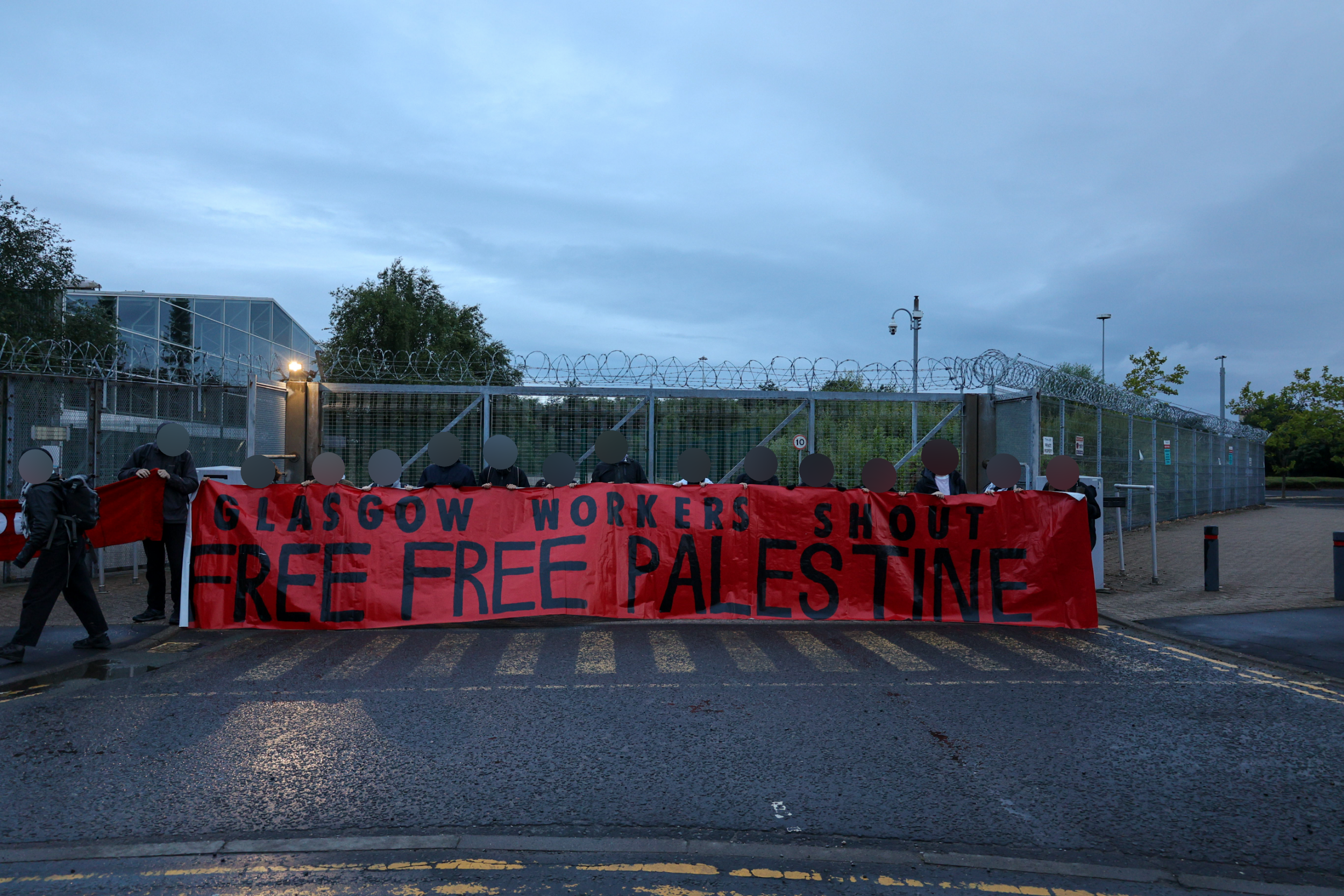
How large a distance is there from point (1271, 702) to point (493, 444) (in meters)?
7.39

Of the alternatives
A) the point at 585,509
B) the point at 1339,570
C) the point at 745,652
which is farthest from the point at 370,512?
the point at 1339,570

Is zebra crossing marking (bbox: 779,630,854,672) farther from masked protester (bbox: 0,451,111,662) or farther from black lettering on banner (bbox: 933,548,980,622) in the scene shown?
masked protester (bbox: 0,451,111,662)

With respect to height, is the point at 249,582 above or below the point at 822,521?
below

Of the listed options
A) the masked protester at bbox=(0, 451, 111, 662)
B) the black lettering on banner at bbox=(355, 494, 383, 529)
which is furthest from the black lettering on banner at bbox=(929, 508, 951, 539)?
the masked protester at bbox=(0, 451, 111, 662)

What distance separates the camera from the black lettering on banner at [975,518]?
902 centimetres

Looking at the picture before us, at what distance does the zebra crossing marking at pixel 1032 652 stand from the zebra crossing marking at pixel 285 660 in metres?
6.03

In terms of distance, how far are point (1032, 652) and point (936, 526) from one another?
1776mm

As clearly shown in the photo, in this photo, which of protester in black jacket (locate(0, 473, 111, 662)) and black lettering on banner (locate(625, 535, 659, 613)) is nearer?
protester in black jacket (locate(0, 473, 111, 662))

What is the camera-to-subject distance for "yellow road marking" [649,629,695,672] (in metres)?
6.86

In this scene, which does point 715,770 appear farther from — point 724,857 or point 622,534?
point 622,534

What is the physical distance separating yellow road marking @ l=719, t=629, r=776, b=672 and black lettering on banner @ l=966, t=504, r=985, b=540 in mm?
2668

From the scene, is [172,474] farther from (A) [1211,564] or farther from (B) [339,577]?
(A) [1211,564]

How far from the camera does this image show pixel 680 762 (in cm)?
466

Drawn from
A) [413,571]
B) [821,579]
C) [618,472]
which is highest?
[618,472]
